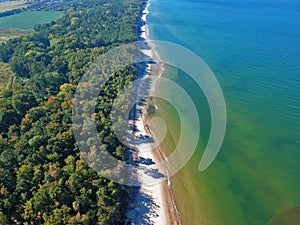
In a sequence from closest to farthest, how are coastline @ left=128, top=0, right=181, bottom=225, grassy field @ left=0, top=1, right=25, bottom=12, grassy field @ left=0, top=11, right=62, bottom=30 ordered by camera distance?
coastline @ left=128, top=0, right=181, bottom=225 → grassy field @ left=0, top=11, right=62, bottom=30 → grassy field @ left=0, top=1, right=25, bottom=12

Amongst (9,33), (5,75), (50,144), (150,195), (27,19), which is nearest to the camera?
(150,195)

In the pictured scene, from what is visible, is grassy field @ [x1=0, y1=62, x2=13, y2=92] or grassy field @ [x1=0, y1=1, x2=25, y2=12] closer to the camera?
grassy field @ [x1=0, y1=62, x2=13, y2=92]

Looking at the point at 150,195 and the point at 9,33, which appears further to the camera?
the point at 9,33

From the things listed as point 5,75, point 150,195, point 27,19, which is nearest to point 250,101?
point 150,195

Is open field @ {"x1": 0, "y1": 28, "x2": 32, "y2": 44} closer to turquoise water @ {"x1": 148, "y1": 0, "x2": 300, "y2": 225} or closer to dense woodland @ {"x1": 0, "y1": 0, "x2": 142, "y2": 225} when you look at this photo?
dense woodland @ {"x1": 0, "y1": 0, "x2": 142, "y2": 225}

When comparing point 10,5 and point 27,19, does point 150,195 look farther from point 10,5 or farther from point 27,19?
point 10,5

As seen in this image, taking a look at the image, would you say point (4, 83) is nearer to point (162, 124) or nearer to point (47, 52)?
point (47, 52)

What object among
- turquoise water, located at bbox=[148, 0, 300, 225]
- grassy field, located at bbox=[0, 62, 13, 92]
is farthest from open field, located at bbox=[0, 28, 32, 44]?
turquoise water, located at bbox=[148, 0, 300, 225]
